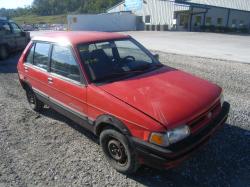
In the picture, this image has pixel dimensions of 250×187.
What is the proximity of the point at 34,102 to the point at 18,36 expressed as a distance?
8834 millimetres

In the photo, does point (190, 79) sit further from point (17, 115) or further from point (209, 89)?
point (17, 115)

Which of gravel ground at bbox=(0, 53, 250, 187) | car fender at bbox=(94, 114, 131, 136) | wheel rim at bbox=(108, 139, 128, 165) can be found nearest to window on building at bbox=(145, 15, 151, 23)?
gravel ground at bbox=(0, 53, 250, 187)

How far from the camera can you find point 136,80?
3668 mm

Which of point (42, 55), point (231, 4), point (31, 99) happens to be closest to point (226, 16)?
point (231, 4)

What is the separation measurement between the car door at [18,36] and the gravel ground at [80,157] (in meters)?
8.13

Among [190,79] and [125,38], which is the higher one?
[125,38]

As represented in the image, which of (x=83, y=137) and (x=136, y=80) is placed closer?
(x=136, y=80)

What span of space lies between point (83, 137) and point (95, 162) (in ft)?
2.72

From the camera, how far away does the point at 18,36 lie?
1303 cm

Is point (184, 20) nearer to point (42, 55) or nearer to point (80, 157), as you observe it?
point (42, 55)

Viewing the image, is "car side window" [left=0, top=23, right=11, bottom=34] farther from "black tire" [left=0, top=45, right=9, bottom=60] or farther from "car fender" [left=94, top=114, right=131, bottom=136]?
"car fender" [left=94, top=114, right=131, bottom=136]

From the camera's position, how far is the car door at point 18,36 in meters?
12.9

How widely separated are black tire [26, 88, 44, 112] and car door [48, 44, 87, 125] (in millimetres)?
1123

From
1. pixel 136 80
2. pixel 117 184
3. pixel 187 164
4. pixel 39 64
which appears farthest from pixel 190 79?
pixel 39 64
